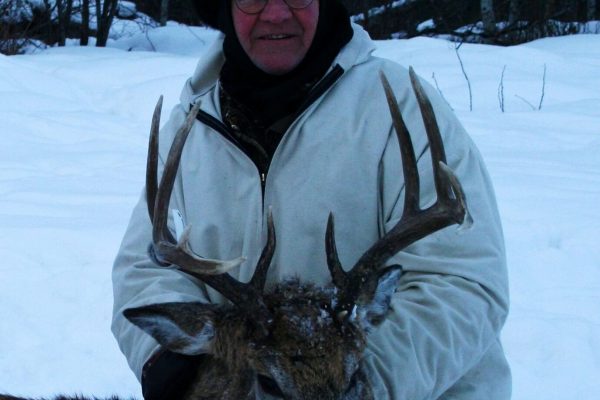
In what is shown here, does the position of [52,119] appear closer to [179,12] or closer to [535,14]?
[535,14]

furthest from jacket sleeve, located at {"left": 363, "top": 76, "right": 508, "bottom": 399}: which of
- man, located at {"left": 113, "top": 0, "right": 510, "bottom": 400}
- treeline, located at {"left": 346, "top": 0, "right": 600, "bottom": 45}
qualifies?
treeline, located at {"left": 346, "top": 0, "right": 600, "bottom": 45}

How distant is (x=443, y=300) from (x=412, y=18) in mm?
18321

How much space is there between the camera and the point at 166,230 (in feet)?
9.07

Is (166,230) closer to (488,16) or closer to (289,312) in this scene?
(289,312)

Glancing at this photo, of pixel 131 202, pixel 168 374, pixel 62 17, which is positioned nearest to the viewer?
pixel 168 374

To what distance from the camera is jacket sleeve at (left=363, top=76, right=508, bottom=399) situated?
2.76 metres

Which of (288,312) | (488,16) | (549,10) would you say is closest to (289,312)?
(288,312)

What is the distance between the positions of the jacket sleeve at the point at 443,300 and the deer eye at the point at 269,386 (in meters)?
0.30

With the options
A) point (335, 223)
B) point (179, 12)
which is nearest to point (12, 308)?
point (335, 223)

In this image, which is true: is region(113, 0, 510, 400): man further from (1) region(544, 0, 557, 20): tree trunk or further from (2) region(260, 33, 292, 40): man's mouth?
(1) region(544, 0, 557, 20): tree trunk

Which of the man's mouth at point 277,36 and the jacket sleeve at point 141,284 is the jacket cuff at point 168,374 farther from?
the man's mouth at point 277,36

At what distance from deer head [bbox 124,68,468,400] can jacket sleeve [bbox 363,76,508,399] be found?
0.08 m

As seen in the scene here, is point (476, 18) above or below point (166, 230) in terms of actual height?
below

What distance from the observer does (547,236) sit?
18.7 ft
